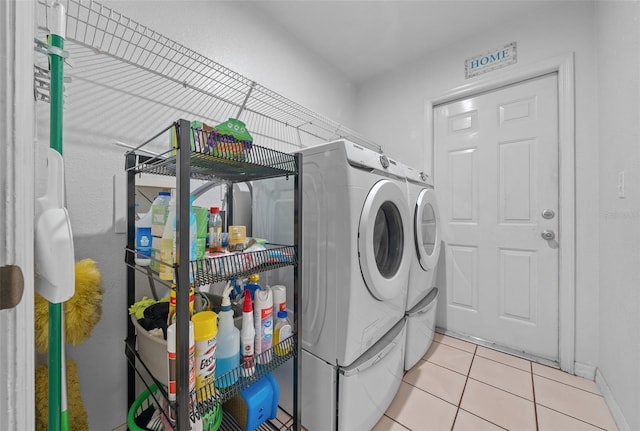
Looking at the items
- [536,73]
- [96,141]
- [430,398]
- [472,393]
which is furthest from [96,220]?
[536,73]

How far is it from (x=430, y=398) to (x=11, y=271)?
1.63 m

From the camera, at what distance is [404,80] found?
2.26 m

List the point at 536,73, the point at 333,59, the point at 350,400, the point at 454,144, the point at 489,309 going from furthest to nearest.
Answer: the point at 333,59 < the point at 454,144 < the point at 489,309 < the point at 536,73 < the point at 350,400

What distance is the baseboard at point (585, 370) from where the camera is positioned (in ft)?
4.91

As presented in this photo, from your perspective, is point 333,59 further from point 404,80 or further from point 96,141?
point 96,141

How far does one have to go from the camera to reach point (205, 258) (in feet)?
2.42

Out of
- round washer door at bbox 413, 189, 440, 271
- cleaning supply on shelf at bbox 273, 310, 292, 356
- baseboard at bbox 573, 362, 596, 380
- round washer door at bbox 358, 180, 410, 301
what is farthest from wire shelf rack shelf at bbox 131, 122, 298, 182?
baseboard at bbox 573, 362, 596, 380

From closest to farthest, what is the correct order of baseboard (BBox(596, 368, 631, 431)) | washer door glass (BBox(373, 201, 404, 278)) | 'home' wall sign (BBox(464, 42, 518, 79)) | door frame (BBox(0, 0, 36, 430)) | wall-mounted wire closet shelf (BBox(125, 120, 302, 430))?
1. door frame (BBox(0, 0, 36, 430))
2. wall-mounted wire closet shelf (BBox(125, 120, 302, 430))
3. baseboard (BBox(596, 368, 631, 431))
4. washer door glass (BBox(373, 201, 404, 278))
5. 'home' wall sign (BBox(464, 42, 518, 79))

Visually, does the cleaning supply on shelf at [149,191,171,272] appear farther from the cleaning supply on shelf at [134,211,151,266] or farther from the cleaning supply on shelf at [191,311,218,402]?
the cleaning supply on shelf at [191,311,218,402]

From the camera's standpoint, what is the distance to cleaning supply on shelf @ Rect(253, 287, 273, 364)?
0.91m

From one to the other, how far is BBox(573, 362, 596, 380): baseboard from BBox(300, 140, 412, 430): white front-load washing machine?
1.27 metres

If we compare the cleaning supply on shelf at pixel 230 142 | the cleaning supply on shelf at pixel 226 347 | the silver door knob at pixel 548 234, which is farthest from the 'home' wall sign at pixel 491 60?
the cleaning supply on shelf at pixel 226 347

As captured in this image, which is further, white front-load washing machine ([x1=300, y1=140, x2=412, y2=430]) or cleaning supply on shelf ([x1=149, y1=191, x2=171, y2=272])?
white front-load washing machine ([x1=300, y1=140, x2=412, y2=430])

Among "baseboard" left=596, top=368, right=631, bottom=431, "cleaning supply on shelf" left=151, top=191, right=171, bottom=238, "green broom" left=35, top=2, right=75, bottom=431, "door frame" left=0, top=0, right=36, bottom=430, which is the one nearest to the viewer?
"door frame" left=0, top=0, right=36, bottom=430
